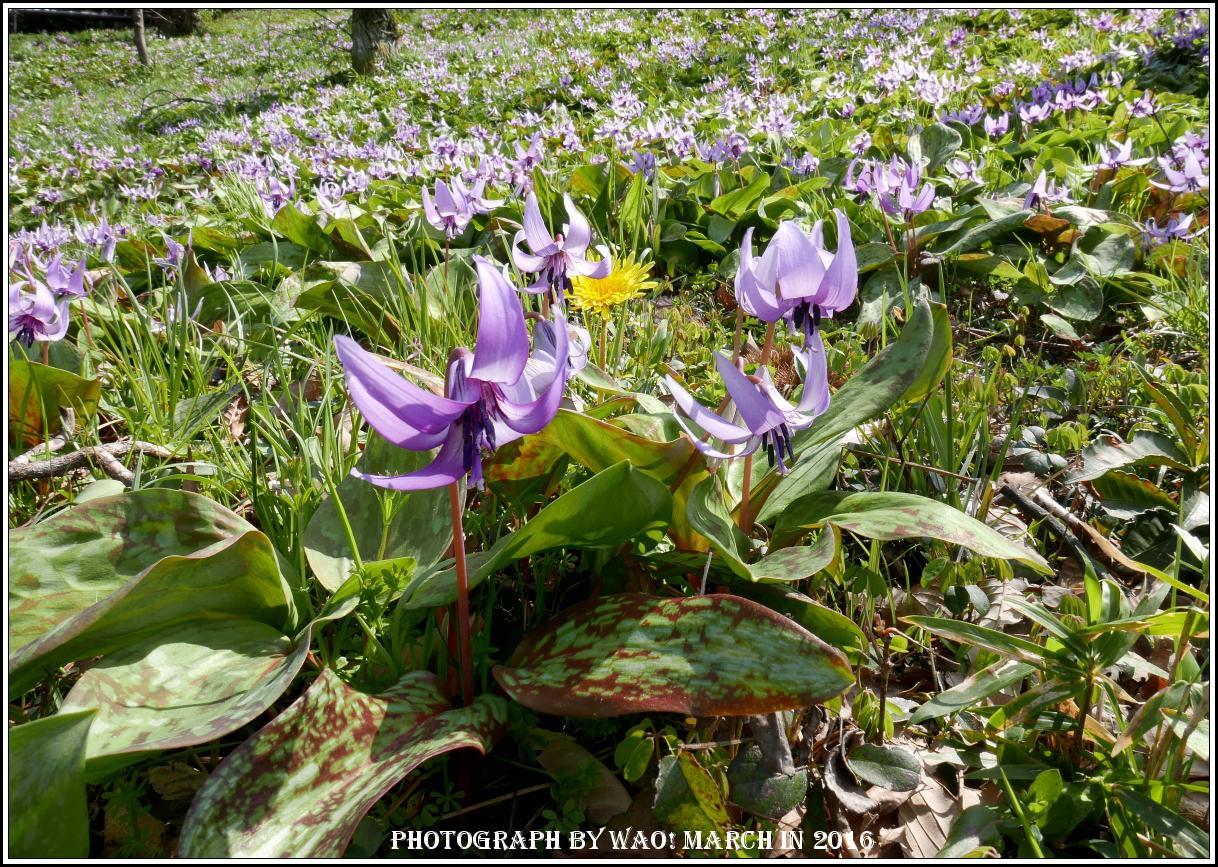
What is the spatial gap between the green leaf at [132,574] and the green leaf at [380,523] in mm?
113

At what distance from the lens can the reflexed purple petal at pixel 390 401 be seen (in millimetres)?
757

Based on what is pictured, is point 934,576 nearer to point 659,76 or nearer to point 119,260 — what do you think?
point 119,260

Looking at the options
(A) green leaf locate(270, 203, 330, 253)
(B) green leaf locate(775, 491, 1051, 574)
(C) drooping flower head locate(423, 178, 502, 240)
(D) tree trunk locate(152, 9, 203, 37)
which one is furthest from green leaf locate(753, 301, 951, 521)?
(D) tree trunk locate(152, 9, 203, 37)

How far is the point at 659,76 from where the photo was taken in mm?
8555

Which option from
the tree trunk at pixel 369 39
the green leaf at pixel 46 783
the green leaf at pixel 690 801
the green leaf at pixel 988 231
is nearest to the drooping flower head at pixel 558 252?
the green leaf at pixel 690 801

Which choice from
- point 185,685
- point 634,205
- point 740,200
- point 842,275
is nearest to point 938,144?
point 740,200

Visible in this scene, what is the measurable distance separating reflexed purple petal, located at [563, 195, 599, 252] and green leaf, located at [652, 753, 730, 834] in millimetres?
980

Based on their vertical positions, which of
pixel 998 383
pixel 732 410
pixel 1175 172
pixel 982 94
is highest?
pixel 982 94

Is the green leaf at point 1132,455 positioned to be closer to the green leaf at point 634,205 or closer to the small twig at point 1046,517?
the small twig at point 1046,517

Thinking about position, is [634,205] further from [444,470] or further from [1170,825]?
[1170,825]

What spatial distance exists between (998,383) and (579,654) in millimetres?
1634

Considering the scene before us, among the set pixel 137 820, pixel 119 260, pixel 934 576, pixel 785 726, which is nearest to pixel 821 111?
pixel 119 260

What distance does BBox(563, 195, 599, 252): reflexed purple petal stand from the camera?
1510 millimetres

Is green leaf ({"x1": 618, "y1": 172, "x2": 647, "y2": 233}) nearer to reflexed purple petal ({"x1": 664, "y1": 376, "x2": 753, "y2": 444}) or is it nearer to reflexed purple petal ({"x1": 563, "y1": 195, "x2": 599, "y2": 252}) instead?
reflexed purple petal ({"x1": 563, "y1": 195, "x2": 599, "y2": 252})
